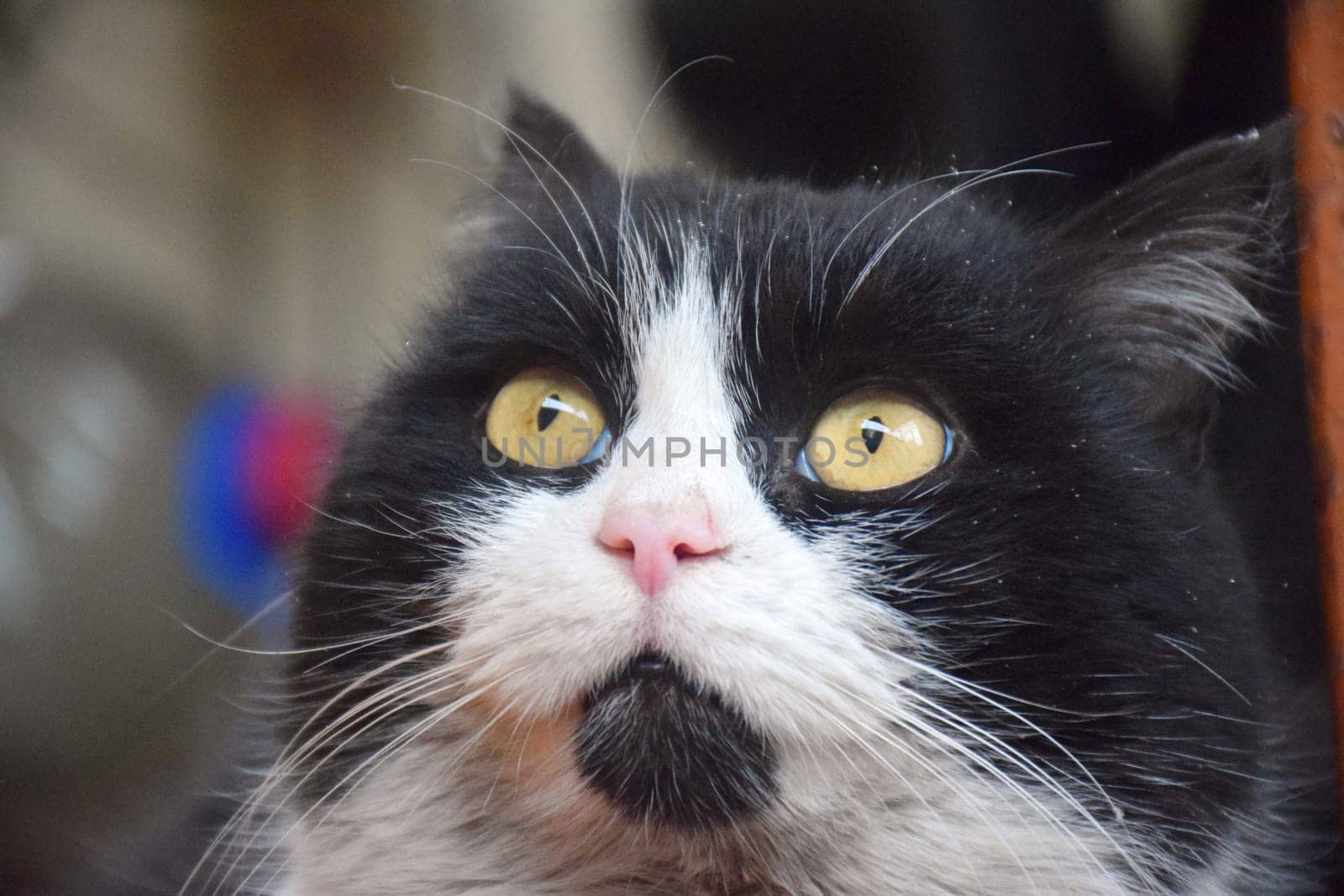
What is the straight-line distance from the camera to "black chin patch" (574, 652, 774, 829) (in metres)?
0.54

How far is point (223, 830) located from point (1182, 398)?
0.76 meters

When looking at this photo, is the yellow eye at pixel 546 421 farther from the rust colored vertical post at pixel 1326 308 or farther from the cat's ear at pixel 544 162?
the rust colored vertical post at pixel 1326 308

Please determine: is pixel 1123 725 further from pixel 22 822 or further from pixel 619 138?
pixel 22 822

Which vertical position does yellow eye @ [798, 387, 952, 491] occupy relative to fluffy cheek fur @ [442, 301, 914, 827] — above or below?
above

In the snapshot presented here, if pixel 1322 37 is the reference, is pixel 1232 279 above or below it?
below

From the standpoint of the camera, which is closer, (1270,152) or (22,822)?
(1270,152)

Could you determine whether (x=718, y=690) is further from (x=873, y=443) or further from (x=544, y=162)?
(x=544, y=162)

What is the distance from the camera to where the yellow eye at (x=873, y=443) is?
61 cm

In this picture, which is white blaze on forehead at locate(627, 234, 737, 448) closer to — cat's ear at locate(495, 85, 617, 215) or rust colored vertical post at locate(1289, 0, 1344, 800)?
cat's ear at locate(495, 85, 617, 215)

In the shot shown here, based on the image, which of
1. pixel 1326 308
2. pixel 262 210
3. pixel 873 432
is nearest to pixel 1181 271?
pixel 1326 308

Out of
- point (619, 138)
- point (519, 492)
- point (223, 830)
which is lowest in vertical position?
point (223, 830)

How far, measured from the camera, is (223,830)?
0.80m

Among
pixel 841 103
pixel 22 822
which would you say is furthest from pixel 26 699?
pixel 841 103

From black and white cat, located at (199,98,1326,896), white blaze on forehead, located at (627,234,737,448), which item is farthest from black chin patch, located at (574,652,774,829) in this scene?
white blaze on forehead, located at (627,234,737,448)
